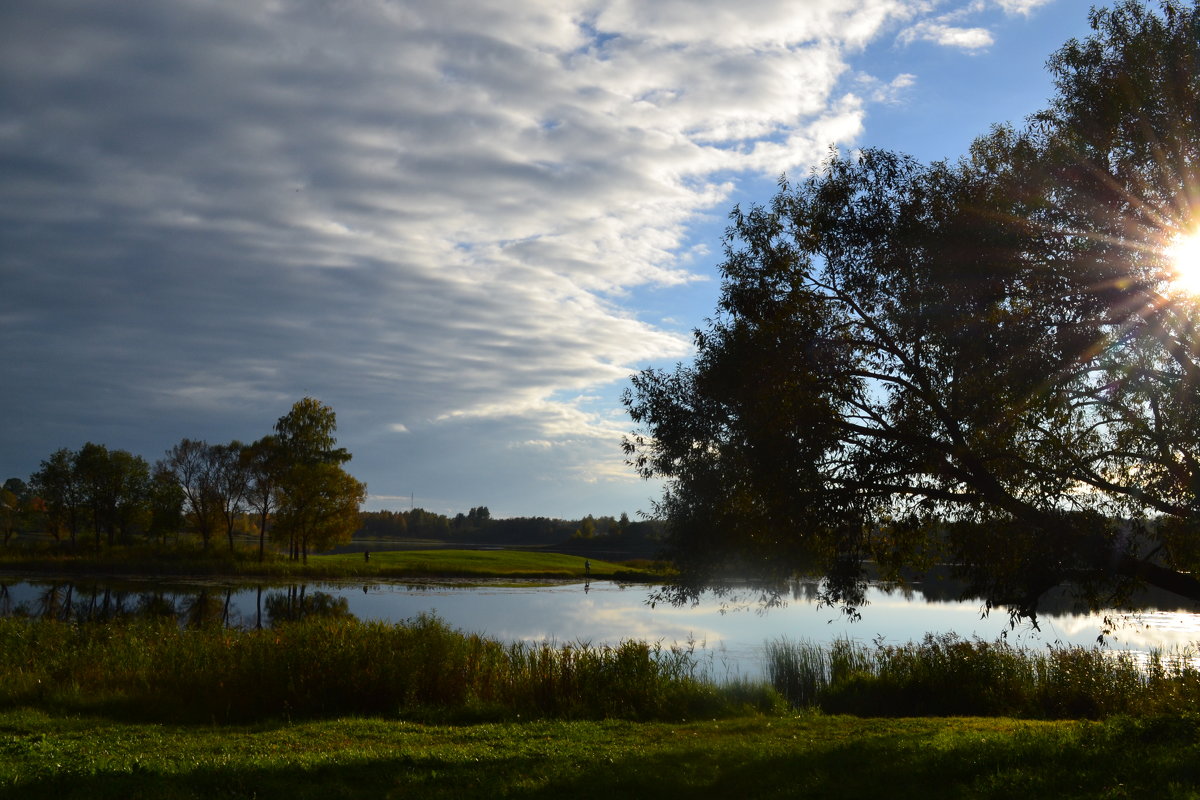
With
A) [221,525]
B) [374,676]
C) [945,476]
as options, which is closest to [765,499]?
[945,476]

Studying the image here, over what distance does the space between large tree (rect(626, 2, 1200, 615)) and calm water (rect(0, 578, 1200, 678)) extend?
44.9ft

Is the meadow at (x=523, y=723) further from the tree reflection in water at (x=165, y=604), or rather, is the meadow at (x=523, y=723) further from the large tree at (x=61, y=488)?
the large tree at (x=61, y=488)

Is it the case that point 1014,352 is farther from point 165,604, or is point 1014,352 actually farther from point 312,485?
point 312,485

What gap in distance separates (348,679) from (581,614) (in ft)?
103

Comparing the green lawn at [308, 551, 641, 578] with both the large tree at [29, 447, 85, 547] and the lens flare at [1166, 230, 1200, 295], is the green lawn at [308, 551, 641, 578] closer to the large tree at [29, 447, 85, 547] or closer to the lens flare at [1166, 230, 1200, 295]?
the large tree at [29, 447, 85, 547]

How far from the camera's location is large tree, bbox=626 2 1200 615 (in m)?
12.4

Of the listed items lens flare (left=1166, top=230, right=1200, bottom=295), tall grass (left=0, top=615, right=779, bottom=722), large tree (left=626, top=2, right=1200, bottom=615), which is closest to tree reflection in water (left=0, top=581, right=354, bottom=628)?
tall grass (left=0, top=615, right=779, bottom=722)

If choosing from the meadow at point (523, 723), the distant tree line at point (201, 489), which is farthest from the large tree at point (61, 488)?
the meadow at point (523, 723)

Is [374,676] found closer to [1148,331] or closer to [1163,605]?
[1148,331]

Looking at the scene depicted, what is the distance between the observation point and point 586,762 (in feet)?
37.7

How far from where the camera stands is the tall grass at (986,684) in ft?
59.6

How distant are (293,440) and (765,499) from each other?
59.1m

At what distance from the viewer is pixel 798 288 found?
46.8 feet

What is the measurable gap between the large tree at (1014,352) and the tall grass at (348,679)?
5322 mm
